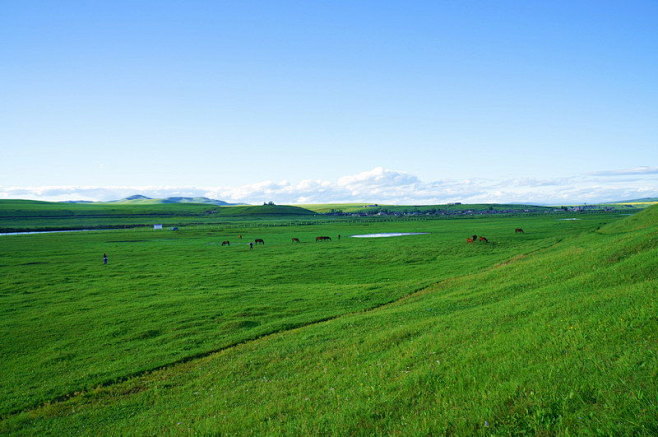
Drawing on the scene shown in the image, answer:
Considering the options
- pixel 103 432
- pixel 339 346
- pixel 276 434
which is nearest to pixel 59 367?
pixel 103 432

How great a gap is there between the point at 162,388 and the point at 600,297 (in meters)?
Result: 18.8

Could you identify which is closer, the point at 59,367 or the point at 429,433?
the point at 429,433

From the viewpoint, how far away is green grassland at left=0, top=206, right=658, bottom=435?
9930 millimetres

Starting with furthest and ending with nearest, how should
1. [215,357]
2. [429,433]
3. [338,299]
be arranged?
[338,299], [215,357], [429,433]

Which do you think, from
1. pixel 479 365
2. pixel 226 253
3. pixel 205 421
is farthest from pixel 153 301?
pixel 226 253

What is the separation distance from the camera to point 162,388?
1712cm

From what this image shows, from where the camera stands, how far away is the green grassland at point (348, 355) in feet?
32.6

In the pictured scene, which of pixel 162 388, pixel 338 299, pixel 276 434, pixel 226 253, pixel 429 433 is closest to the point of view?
pixel 429 433

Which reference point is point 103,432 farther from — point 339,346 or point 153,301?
point 153,301

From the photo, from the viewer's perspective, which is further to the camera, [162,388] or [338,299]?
[338,299]

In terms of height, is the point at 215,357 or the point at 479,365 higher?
the point at 479,365

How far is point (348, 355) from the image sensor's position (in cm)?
1767

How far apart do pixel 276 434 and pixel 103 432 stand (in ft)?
21.5

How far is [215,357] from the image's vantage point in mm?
20828
